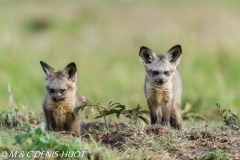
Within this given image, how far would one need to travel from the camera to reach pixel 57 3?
2234 cm

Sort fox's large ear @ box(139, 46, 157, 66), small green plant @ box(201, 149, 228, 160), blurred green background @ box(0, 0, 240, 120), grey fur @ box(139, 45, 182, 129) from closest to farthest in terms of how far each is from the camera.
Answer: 1. small green plant @ box(201, 149, 228, 160)
2. grey fur @ box(139, 45, 182, 129)
3. fox's large ear @ box(139, 46, 157, 66)
4. blurred green background @ box(0, 0, 240, 120)

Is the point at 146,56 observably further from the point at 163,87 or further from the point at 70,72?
the point at 70,72

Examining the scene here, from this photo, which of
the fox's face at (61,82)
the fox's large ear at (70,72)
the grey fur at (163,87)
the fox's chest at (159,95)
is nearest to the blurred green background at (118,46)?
the fox's face at (61,82)

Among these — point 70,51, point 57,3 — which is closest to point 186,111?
point 70,51

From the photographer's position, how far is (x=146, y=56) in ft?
25.6

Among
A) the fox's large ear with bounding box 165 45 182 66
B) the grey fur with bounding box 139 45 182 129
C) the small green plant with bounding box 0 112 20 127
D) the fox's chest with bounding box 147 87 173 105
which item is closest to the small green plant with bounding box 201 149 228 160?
the grey fur with bounding box 139 45 182 129

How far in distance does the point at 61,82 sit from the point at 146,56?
1.26 m

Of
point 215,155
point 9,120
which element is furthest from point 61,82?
point 215,155

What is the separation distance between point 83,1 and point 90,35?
20.9 ft

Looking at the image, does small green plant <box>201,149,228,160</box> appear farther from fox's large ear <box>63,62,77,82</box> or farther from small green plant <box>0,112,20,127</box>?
small green plant <box>0,112,20,127</box>

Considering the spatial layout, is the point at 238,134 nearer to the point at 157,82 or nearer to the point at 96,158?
the point at 157,82

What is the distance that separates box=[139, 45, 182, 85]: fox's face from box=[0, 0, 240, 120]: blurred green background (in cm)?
177

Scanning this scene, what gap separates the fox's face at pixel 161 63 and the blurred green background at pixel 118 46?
69.7 inches

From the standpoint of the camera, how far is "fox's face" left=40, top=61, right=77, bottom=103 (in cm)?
740
